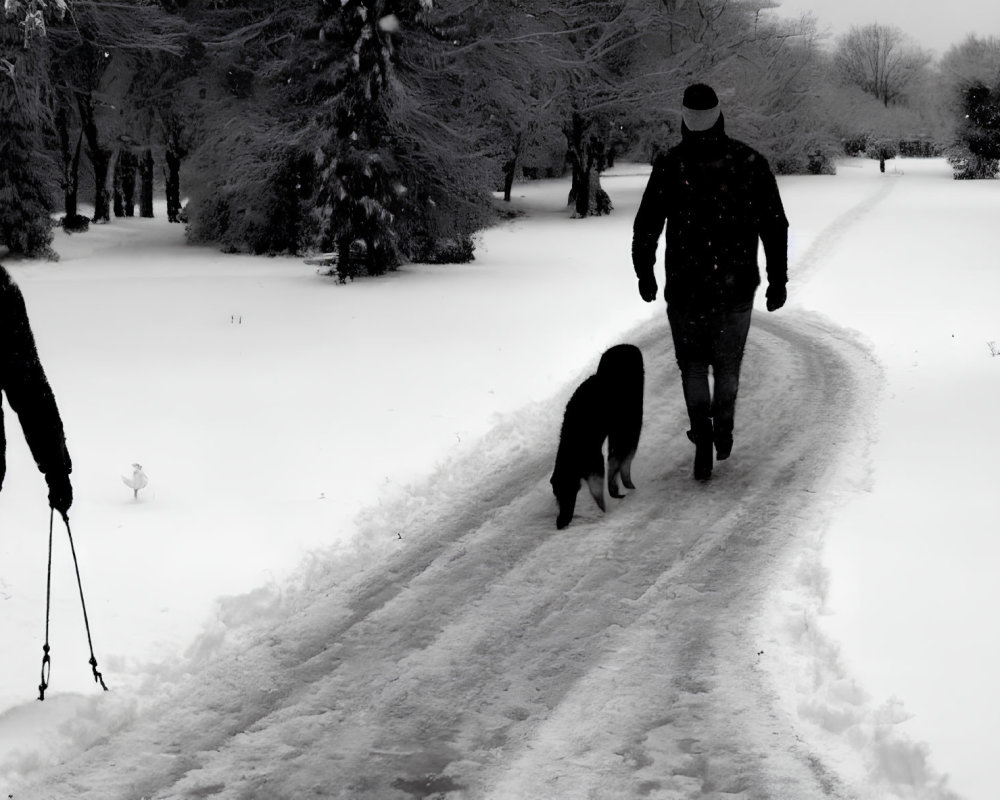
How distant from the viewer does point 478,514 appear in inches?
249

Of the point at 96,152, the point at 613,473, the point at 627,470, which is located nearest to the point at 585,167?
the point at 96,152

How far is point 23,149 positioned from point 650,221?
18.9 metres

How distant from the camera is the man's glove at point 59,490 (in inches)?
157

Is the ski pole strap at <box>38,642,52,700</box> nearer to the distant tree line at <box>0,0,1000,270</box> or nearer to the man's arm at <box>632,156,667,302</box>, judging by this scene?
the man's arm at <box>632,156,667,302</box>

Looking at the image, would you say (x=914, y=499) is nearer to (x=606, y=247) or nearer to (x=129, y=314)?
(x=129, y=314)

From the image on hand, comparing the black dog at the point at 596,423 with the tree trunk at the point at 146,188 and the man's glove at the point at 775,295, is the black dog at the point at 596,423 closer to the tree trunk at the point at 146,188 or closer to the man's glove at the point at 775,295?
the man's glove at the point at 775,295

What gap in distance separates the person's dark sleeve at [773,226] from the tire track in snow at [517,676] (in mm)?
1371

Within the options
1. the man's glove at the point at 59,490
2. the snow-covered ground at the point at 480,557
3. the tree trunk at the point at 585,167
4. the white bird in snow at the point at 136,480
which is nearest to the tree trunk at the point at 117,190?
the tree trunk at the point at 585,167

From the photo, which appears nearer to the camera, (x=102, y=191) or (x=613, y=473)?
(x=613, y=473)

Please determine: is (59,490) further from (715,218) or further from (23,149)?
(23,149)

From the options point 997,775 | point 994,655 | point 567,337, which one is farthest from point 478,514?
point 567,337

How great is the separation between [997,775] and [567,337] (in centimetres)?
921

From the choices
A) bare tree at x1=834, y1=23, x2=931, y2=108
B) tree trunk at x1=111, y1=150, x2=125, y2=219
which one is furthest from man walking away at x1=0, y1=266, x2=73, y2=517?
bare tree at x1=834, y1=23, x2=931, y2=108

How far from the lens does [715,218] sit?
20.6 ft
